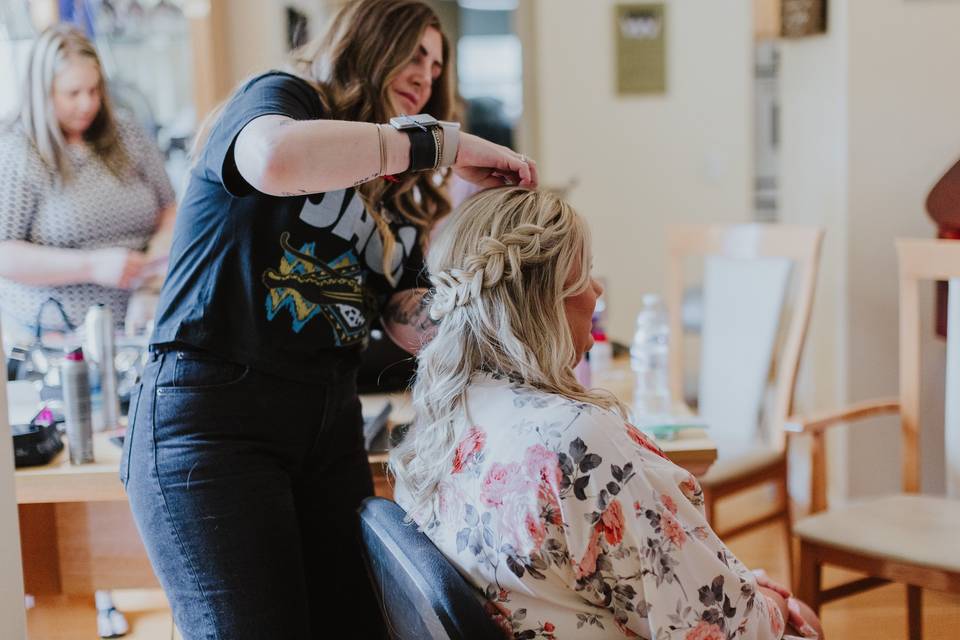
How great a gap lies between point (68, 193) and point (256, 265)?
3.15 feet

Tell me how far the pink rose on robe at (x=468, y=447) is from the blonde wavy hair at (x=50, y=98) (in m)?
1.32

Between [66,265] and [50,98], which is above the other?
[50,98]

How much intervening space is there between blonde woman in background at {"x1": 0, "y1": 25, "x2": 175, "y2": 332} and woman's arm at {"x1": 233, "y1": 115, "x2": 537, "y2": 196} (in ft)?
3.13

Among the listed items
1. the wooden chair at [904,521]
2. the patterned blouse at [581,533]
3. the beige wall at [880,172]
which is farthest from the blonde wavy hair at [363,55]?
the beige wall at [880,172]

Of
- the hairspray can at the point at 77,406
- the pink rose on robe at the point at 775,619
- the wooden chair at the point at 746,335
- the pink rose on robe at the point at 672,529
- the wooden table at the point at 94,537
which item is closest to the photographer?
the pink rose on robe at the point at 672,529

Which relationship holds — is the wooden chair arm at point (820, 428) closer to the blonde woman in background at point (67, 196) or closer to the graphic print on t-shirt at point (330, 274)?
the graphic print on t-shirt at point (330, 274)

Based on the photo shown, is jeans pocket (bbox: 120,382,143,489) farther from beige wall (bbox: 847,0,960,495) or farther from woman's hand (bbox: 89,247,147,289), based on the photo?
beige wall (bbox: 847,0,960,495)

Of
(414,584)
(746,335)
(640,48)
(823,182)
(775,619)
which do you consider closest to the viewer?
(414,584)

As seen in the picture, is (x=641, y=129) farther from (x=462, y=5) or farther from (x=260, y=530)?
(x=260, y=530)

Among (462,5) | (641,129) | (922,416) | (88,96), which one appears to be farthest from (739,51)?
(88,96)

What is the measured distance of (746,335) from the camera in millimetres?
2750

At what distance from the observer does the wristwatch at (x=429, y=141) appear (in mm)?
1344

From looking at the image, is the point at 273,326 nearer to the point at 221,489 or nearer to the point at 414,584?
the point at 221,489

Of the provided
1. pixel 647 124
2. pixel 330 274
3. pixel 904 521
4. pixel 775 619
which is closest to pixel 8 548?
pixel 330 274
